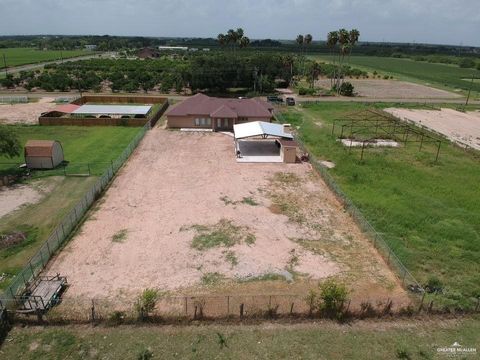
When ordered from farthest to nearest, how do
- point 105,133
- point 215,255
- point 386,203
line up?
1. point 105,133
2. point 386,203
3. point 215,255

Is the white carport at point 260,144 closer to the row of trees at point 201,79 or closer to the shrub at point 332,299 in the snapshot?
the shrub at point 332,299

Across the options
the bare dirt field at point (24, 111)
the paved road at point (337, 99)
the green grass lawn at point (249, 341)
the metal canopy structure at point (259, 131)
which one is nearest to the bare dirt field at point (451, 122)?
the paved road at point (337, 99)

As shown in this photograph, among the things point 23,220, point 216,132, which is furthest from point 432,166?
point 23,220

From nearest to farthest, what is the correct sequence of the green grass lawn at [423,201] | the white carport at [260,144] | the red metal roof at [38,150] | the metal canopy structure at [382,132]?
the green grass lawn at [423,201] → the red metal roof at [38,150] → the white carport at [260,144] → the metal canopy structure at [382,132]

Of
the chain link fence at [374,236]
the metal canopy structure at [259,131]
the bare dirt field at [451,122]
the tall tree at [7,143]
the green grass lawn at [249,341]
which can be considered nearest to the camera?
the green grass lawn at [249,341]

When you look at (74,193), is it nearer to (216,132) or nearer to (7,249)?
(7,249)

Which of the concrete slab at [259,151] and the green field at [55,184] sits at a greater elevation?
the concrete slab at [259,151]

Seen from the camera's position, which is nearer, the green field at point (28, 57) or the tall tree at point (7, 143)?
the tall tree at point (7, 143)

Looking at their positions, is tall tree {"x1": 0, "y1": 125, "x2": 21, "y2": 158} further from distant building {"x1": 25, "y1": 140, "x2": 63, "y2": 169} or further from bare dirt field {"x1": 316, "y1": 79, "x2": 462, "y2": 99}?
bare dirt field {"x1": 316, "y1": 79, "x2": 462, "y2": 99}
